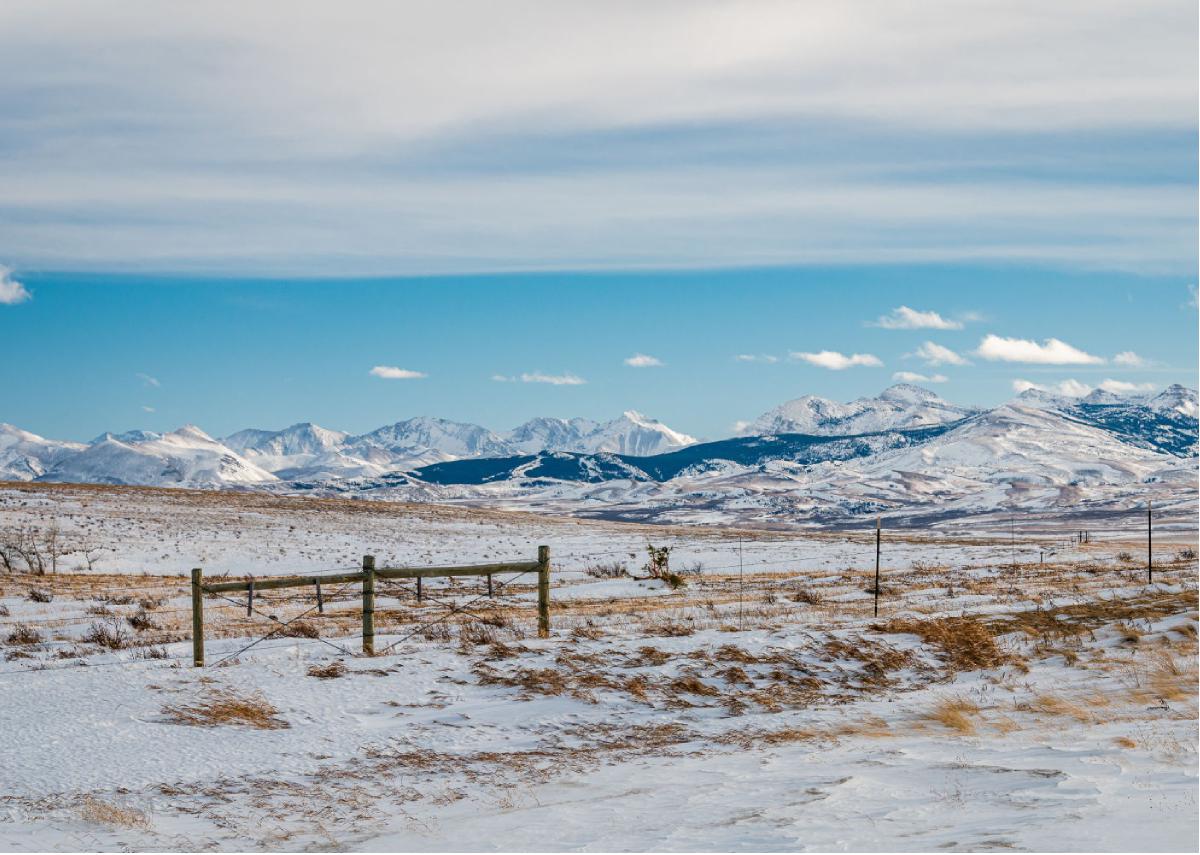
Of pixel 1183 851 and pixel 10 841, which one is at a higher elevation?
pixel 1183 851

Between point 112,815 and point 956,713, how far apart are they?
11.2m

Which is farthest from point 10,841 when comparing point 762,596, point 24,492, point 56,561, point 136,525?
point 24,492

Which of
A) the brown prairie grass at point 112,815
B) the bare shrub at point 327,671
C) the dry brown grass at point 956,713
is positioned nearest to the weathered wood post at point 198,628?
the bare shrub at point 327,671

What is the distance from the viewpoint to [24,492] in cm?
7488

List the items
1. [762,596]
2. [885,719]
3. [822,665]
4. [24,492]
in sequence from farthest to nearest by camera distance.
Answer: [24,492]
[762,596]
[822,665]
[885,719]

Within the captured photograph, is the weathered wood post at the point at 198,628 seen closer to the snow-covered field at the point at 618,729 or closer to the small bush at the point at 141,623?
the snow-covered field at the point at 618,729

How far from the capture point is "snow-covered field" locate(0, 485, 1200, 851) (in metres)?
10.2

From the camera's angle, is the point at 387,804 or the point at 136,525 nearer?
the point at 387,804

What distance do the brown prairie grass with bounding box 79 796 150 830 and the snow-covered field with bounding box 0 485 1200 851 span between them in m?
0.03

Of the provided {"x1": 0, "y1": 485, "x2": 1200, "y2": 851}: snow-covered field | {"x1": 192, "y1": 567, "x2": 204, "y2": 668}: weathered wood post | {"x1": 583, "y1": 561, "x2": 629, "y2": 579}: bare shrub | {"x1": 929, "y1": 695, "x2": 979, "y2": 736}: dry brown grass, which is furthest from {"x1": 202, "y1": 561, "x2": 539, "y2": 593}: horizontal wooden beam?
{"x1": 583, "y1": 561, "x2": 629, "y2": 579}: bare shrub

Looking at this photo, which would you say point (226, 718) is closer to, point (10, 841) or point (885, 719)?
point (10, 841)

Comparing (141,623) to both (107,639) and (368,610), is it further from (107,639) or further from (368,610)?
(368,610)

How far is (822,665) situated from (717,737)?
14.7ft

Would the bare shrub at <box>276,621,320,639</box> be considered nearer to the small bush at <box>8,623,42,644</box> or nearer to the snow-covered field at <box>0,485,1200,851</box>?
the snow-covered field at <box>0,485,1200,851</box>
